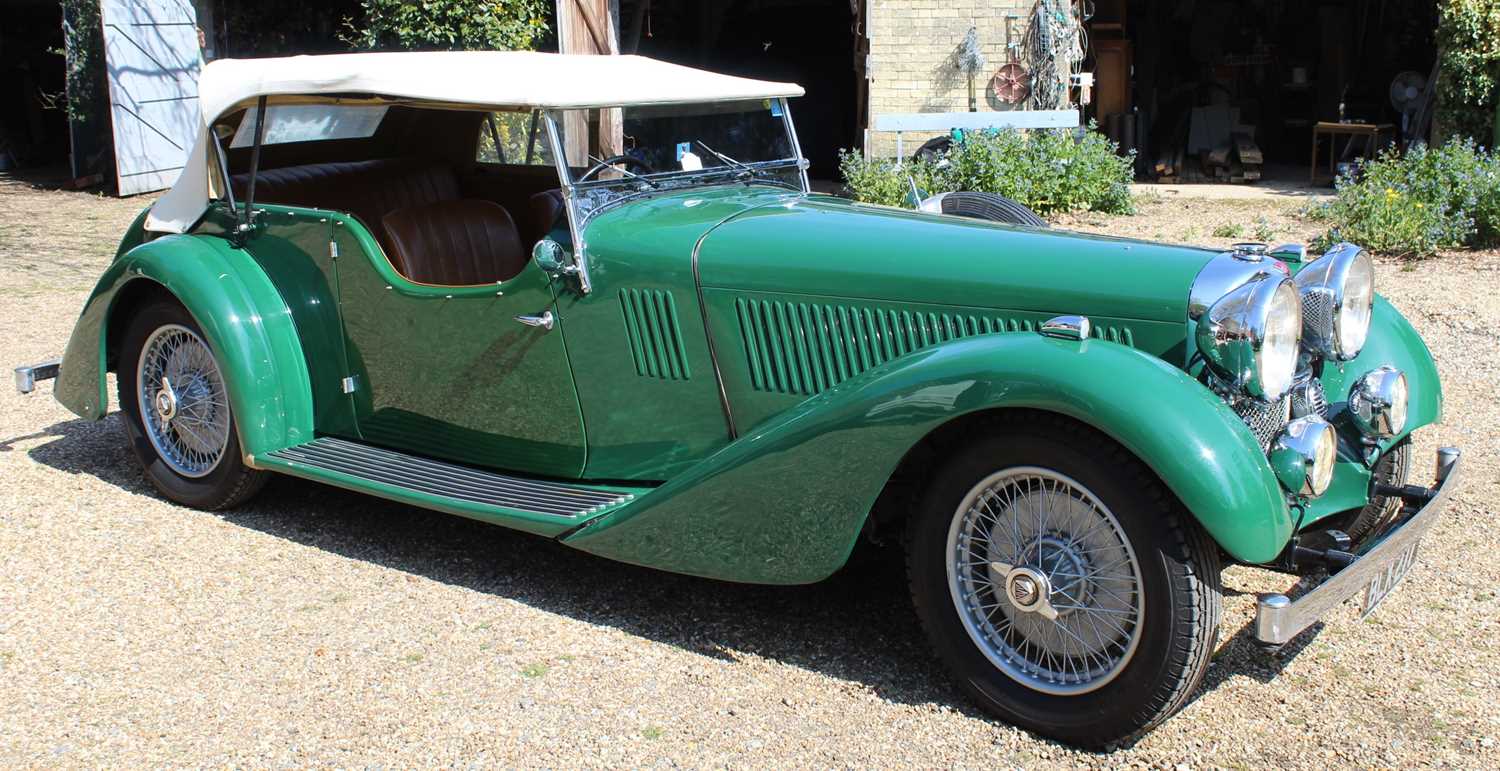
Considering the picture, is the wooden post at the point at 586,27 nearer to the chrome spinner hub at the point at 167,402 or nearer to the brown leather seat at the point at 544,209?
the brown leather seat at the point at 544,209

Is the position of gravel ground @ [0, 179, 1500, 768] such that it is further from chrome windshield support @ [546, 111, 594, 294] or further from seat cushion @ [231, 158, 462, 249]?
seat cushion @ [231, 158, 462, 249]

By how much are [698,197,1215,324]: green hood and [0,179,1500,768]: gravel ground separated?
1041mm

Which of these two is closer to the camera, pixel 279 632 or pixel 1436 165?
pixel 279 632

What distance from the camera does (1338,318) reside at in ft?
11.7

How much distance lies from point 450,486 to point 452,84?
1.30 m

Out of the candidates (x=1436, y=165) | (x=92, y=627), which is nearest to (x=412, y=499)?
(x=92, y=627)

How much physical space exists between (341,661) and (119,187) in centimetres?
1176

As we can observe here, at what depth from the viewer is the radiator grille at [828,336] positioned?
11.4 ft

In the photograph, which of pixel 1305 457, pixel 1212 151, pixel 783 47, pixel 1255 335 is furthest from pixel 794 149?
pixel 783 47

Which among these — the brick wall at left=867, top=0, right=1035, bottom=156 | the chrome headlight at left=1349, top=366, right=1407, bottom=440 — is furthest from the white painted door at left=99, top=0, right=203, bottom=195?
A: the chrome headlight at left=1349, top=366, right=1407, bottom=440

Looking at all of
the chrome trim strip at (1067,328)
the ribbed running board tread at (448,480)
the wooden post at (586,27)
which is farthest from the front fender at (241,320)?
the wooden post at (586,27)

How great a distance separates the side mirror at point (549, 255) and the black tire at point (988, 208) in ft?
5.92

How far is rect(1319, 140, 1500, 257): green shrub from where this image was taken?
8.94 meters

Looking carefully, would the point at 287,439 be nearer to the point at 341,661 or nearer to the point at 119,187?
the point at 341,661
